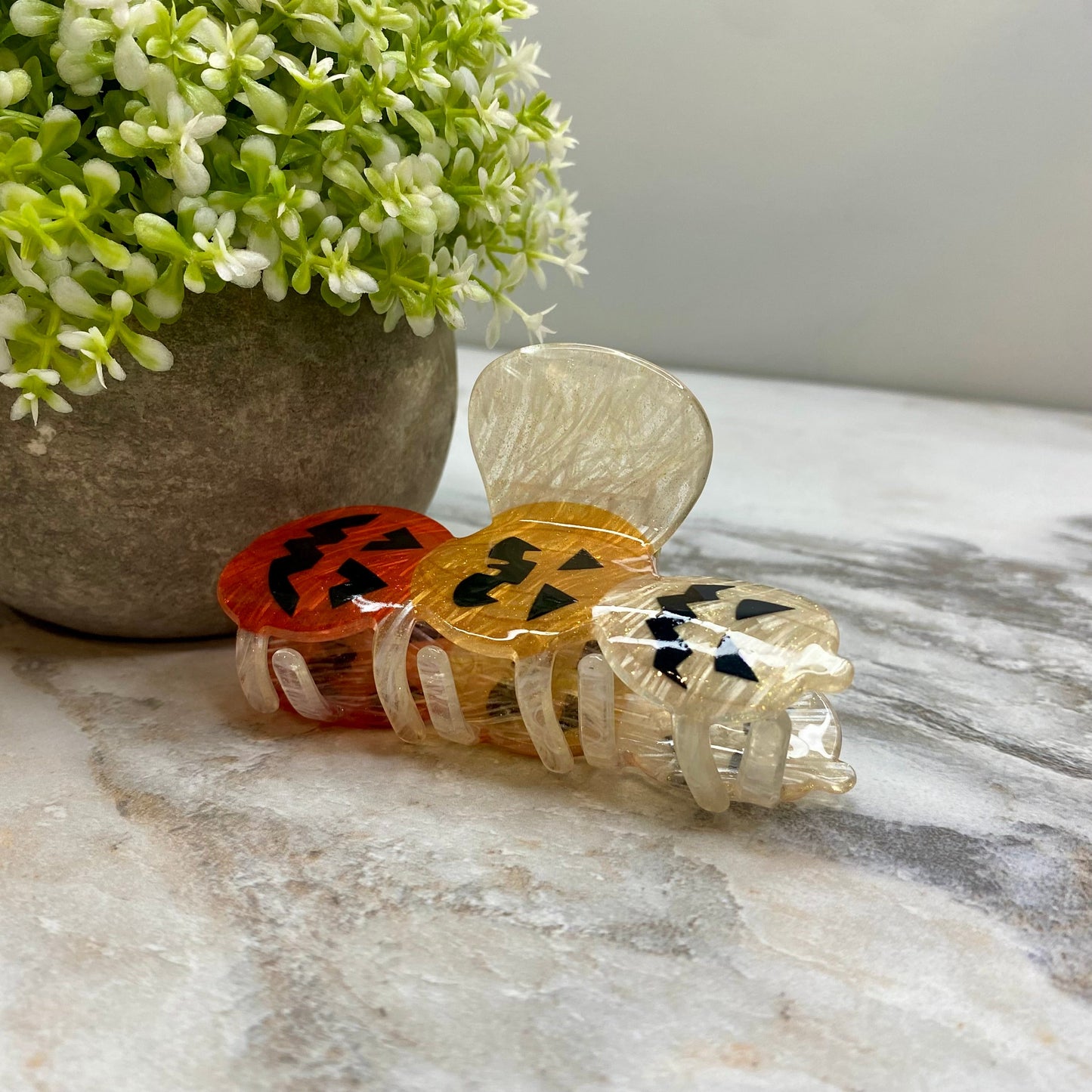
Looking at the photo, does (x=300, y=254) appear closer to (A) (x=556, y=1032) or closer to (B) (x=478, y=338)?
(A) (x=556, y=1032)

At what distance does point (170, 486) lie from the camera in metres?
0.53

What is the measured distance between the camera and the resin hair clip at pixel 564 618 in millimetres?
428

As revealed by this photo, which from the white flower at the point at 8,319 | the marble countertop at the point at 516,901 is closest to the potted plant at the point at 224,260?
the white flower at the point at 8,319

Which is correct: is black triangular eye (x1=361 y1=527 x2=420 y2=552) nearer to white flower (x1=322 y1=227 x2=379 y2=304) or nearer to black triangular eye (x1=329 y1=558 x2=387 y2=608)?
black triangular eye (x1=329 y1=558 x2=387 y2=608)

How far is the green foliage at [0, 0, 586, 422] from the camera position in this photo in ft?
1.41

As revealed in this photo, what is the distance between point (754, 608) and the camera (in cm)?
45

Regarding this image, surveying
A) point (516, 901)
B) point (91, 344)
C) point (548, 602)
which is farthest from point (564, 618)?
point (91, 344)

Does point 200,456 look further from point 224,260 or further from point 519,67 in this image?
point 519,67

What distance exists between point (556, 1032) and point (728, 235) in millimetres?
1125

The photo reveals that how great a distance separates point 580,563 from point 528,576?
0.03 meters

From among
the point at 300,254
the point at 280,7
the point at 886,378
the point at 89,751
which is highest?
the point at 280,7

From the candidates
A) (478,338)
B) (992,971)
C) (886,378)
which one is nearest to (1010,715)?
(992,971)

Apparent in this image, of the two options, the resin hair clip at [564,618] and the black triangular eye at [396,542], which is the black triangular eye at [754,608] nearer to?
the resin hair clip at [564,618]

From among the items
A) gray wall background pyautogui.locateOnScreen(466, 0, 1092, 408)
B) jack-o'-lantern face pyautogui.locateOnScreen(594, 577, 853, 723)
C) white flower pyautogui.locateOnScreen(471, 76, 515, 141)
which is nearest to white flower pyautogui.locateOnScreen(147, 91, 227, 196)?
white flower pyautogui.locateOnScreen(471, 76, 515, 141)
